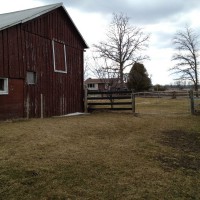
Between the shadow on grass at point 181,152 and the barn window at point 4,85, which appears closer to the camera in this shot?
the shadow on grass at point 181,152

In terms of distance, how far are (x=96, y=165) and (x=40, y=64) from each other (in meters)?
8.61

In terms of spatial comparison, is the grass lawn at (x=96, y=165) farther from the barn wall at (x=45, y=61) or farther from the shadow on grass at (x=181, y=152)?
the barn wall at (x=45, y=61)

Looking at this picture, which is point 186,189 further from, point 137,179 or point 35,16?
point 35,16

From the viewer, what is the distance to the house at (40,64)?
10.7 metres

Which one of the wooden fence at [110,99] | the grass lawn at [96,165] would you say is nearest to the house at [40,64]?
the wooden fence at [110,99]

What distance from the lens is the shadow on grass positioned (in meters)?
5.06

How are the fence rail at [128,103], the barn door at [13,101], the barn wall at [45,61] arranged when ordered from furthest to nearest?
1. the fence rail at [128,103]
2. the barn wall at [45,61]
3. the barn door at [13,101]

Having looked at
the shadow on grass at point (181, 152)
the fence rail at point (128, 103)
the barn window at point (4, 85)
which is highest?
the barn window at point (4, 85)

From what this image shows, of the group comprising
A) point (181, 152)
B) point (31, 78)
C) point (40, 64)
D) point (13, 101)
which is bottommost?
point (181, 152)

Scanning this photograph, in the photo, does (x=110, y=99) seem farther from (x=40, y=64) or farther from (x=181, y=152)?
(x=181, y=152)

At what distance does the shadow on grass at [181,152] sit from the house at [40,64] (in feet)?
20.4

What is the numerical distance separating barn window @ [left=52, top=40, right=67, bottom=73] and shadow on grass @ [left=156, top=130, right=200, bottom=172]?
7201 millimetres

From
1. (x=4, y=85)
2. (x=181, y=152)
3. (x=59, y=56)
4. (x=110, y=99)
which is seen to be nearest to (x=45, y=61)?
(x=59, y=56)

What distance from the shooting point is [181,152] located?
615 cm
